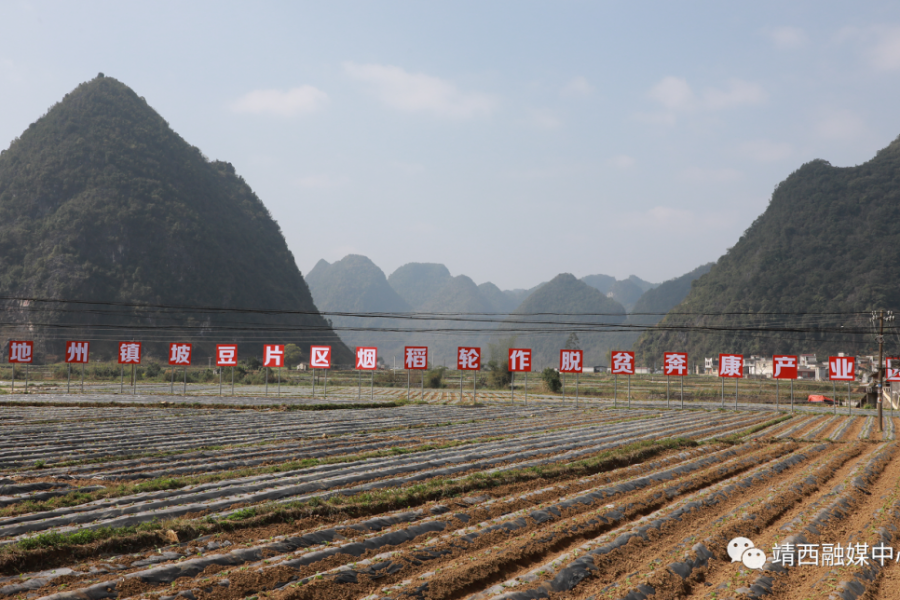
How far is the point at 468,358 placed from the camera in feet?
113

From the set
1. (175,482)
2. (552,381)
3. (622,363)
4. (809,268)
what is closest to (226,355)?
(622,363)

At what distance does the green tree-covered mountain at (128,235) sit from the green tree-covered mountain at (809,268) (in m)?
64.9

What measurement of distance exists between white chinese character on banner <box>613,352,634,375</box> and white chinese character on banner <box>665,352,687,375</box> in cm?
207

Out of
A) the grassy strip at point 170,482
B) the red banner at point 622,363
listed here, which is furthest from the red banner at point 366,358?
the grassy strip at point 170,482

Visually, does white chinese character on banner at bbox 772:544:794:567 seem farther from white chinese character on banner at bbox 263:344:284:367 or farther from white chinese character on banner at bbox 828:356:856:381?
white chinese character on banner at bbox 263:344:284:367

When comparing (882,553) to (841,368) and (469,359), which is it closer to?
(469,359)

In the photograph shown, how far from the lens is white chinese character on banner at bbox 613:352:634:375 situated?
3291 cm

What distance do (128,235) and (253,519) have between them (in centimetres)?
9998

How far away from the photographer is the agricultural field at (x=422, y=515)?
600 cm

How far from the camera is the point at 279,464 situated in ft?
41.2

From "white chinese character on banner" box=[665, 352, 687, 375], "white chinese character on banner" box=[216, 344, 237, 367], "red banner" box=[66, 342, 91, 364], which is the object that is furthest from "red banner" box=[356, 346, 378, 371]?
"white chinese character on banner" box=[665, 352, 687, 375]

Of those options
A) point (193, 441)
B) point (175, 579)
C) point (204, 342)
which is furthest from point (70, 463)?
point (204, 342)

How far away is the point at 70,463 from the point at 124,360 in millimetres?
25024

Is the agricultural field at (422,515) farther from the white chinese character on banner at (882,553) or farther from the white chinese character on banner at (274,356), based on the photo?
the white chinese character on banner at (274,356)
